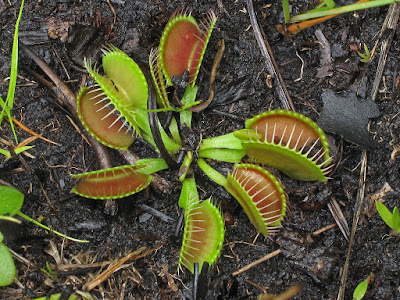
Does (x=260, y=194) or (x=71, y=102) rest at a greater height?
(x=71, y=102)

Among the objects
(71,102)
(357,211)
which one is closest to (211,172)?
(357,211)

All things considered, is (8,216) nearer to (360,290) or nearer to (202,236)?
(202,236)

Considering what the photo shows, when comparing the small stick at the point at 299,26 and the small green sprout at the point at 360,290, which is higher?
the small stick at the point at 299,26

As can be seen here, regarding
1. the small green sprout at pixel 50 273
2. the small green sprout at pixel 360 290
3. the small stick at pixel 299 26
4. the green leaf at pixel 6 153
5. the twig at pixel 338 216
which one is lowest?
the small green sprout at pixel 360 290

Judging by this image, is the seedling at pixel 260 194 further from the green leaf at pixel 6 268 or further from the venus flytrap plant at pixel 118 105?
the green leaf at pixel 6 268

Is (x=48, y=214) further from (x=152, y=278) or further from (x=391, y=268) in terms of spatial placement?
(x=391, y=268)

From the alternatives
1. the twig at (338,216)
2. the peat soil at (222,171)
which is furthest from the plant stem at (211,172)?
the twig at (338,216)

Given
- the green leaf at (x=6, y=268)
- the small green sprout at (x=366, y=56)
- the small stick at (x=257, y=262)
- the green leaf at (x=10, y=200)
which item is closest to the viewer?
the green leaf at (x=6, y=268)
